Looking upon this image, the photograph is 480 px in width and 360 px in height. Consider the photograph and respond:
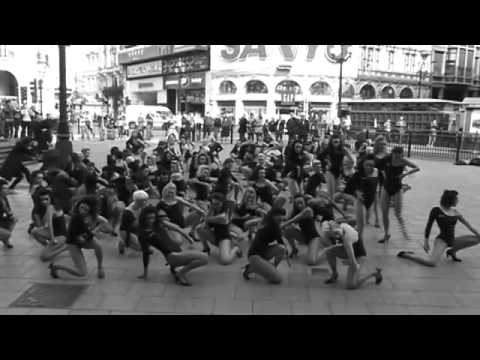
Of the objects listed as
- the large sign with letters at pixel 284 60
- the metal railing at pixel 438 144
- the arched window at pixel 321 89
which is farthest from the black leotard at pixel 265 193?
the arched window at pixel 321 89

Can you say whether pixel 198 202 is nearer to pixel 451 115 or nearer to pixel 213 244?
pixel 213 244

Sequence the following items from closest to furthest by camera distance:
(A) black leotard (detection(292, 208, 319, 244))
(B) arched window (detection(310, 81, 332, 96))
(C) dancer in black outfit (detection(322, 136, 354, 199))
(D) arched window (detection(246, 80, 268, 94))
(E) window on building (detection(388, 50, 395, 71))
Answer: (A) black leotard (detection(292, 208, 319, 244)), (C) dancer in black outfit (detection(322, 136, 354, 199)), (D) arched window (detection(246, 80, 268, 94)), (B) arched window (detection(310, 81, 332, 96)), (E) window on building (detection(388, 50, 395, 71))

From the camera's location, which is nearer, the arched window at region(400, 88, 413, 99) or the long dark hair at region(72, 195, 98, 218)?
the long dark hair at region(72, 195, 98, 218)

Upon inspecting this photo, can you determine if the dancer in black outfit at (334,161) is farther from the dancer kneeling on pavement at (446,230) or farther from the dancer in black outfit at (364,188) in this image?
the dancer kneeling on pavement at (446,230)

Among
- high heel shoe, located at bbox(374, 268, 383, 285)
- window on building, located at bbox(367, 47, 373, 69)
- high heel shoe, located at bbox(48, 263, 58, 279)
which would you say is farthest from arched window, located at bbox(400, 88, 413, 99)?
high heel shoe, located at bbox(48, 263, 58, 279)

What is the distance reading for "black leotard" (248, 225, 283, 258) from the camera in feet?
20.4

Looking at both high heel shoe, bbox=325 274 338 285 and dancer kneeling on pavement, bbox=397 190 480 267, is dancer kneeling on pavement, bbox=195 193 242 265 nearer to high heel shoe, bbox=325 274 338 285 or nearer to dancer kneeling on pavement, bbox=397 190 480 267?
high heel shoe, bbox=325 274 338 285

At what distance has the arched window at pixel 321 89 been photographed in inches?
1983

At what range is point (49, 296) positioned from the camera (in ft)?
19.0

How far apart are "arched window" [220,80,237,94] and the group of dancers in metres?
42.2

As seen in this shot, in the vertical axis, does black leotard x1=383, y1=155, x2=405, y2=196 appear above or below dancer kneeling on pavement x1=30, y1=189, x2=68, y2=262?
above

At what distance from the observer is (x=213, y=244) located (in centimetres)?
755

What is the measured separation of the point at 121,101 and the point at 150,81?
39.7 feet
